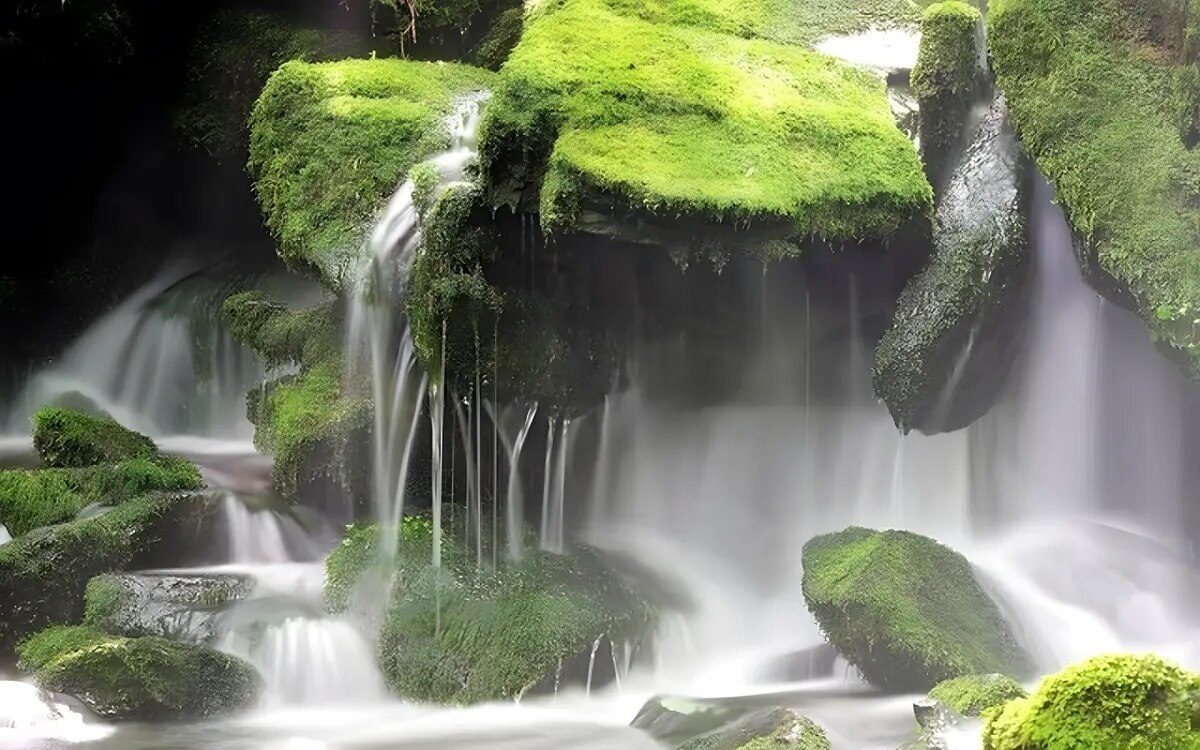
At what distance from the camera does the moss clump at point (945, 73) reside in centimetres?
736

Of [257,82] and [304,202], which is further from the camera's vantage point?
[257,82]

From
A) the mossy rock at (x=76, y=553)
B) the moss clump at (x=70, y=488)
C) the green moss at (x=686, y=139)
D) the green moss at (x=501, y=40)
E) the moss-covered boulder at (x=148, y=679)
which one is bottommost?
the moss-covered boulder at (x=148, y=679)

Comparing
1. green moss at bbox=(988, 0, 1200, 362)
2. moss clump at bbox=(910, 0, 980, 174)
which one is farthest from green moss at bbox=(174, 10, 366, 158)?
green moss at bbox=(988, 0, 1200, 362)

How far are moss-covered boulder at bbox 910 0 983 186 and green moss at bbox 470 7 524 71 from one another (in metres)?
3.40

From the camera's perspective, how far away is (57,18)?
10.4 m

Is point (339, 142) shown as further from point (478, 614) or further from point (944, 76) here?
point (944, 76)

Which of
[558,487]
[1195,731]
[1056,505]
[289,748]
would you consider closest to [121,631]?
[289,748]

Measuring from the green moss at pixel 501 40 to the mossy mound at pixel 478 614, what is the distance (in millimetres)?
4066

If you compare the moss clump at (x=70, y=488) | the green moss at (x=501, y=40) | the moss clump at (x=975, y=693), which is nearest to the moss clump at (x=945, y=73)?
the green moss at (x=501, y=40)

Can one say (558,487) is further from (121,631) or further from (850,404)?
(121,631)

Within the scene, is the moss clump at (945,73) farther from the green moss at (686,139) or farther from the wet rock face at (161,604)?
the wet rock face at (161,604)

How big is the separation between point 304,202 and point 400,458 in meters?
2.07

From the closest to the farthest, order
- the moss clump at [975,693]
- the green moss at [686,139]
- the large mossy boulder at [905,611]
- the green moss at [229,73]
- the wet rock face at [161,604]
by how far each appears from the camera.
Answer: the moss clump at [975,693], the large mossy boulder at [905,611], the green moss at [686,139], the wet rock face at [161,604], the green moss at [229,73]

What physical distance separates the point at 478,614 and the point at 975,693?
3.04m
